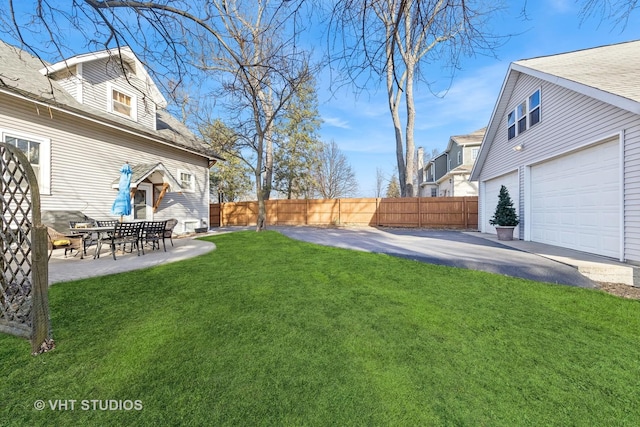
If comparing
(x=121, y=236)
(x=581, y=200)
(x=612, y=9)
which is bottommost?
(x=121, y=236)

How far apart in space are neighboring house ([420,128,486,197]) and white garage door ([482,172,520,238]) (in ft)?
24.2

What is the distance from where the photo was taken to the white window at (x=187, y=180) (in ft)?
38.0

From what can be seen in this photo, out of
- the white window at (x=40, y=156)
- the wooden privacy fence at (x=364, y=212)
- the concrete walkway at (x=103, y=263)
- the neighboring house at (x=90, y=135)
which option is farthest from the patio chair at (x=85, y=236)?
the wooden privacy fence at (x=364, y=212)

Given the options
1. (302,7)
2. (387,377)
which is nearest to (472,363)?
(387,377)

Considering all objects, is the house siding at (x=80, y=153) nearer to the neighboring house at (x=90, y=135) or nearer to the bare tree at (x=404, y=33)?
the neighboring house at (x=90, y=135)

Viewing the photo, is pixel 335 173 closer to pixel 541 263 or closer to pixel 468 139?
pixel 468 139

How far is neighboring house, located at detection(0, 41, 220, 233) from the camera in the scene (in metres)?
6.57

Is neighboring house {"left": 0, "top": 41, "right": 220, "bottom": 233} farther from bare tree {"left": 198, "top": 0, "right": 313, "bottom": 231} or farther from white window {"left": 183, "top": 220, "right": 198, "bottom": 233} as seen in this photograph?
bare tree {"left": 198, "top": 0, "right": 313, "bottom": 231}

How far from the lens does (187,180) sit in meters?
12.1

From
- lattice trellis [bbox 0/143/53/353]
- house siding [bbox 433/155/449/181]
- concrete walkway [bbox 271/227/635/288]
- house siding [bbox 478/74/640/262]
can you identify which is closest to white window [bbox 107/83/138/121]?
lattice trellis [bbox 0/143/53/353]

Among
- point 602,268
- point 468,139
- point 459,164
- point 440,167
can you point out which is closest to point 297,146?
point 459,164

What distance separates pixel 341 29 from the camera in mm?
2955

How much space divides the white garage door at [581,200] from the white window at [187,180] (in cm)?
1310

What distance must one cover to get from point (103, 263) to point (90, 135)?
4.95m
